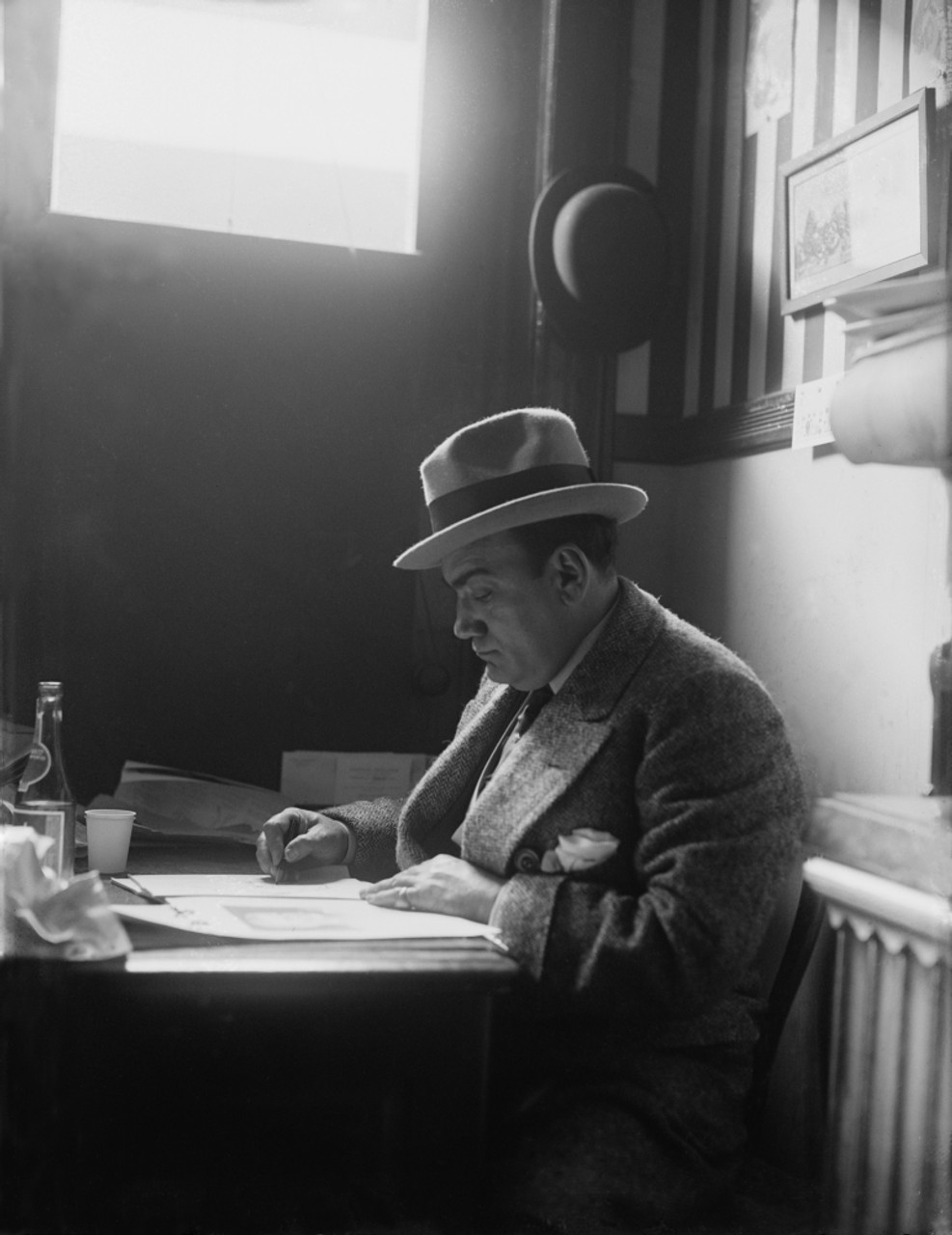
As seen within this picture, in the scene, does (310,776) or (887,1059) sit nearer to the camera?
(887,1059)

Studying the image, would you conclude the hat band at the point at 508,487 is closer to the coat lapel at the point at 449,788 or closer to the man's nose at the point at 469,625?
the man's nose at the point at 469,625

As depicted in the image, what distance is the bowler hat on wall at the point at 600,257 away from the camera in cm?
280

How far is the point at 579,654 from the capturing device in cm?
194

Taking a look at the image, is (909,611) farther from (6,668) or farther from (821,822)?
(6,668)

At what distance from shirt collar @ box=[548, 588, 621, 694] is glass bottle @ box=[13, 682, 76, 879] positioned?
703 mm

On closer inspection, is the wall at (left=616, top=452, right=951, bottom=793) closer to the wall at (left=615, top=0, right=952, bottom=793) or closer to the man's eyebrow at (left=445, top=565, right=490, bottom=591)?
the wall at (left=615, top=0, right=952, bottom=793)

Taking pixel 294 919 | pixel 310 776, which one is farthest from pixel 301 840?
pixel 310 776

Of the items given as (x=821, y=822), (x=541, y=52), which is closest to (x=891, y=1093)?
(x=821, y=822)

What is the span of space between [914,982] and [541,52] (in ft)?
7.22

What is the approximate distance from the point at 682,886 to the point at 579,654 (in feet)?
1.52

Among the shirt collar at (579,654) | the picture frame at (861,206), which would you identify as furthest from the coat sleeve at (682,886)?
the picture frame at (861,206)

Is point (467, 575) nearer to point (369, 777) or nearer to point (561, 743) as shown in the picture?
point (561, 743)

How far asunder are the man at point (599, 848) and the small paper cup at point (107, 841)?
0.69 feet

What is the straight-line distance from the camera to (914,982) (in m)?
1.63
